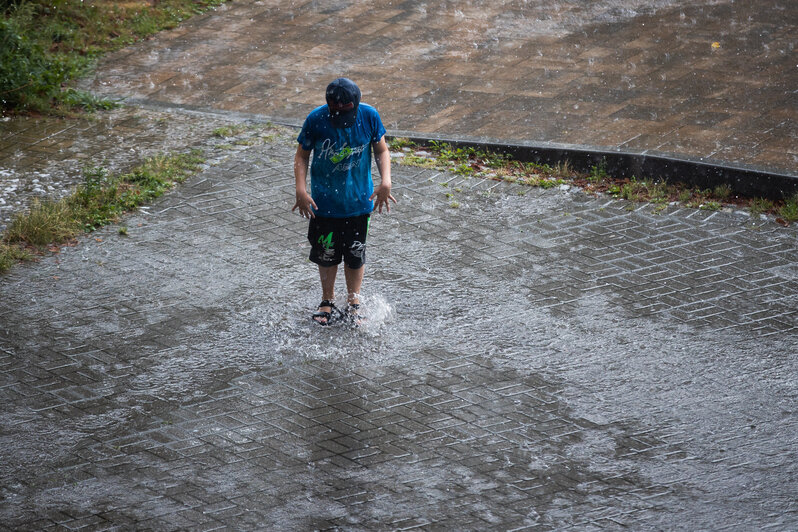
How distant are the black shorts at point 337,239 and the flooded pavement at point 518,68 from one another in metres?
3.55

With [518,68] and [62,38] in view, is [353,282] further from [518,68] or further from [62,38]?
[62,38]

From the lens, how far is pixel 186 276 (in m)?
7.20

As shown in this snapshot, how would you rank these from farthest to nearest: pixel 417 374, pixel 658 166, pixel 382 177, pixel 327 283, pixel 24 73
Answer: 1. pixel 24 73
2. pixel 658 166
3. pixel 327 283
4. pixel 382 177
5. pixel 417 374

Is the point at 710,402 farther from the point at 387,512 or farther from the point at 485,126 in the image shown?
the point at 485,126

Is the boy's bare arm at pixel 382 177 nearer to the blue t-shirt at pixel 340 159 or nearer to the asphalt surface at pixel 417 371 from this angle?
the blue t-shirt at pixel 340 159

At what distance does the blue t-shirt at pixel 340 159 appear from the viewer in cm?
612

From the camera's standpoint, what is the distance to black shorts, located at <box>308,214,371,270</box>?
635 centimetres

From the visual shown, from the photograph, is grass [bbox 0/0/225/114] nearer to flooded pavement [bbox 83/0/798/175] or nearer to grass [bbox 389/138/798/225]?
flooded pavement [bbox 83/0/798/175]

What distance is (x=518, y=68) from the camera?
38.1 feet

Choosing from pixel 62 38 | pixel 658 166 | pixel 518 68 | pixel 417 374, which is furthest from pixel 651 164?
pixel 62 38

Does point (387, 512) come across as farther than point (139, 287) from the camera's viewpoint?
No

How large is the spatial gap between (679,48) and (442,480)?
872 cm

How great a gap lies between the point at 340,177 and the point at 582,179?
3.43 metres

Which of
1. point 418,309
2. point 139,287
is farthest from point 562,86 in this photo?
point 139,287
